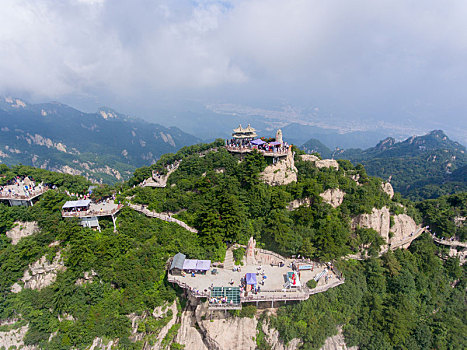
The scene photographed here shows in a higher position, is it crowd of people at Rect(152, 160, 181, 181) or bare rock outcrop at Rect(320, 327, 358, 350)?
crowd of people at Rect(152, 160, 181, 181)

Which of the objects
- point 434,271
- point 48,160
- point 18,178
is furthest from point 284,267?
point 48,160

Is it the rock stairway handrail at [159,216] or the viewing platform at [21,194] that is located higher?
the viewing platform at [21,194]

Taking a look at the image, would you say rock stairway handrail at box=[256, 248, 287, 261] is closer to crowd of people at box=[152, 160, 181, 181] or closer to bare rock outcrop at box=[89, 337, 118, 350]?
bare rock outcrop at box=[89, 337, 118, 350]

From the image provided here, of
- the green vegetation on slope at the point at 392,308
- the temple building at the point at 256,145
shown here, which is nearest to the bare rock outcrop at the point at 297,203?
the temple building at the point at 256,145

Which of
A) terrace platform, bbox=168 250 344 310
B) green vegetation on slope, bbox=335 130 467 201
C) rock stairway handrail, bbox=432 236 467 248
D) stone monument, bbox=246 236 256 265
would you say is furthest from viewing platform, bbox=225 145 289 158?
green vegetation on slope, bbox=335 130 467 201

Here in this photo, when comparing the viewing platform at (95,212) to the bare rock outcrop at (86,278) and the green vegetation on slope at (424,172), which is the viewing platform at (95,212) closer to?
the bare rock outcrop at (86,278)

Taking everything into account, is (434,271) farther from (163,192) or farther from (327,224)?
(163,192)

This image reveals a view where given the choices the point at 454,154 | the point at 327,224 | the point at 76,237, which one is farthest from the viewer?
the point at 454,154
